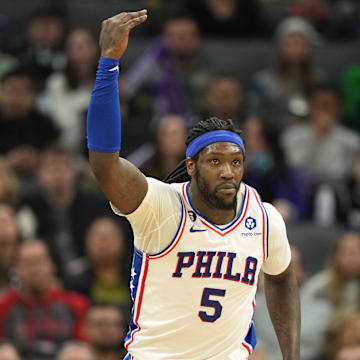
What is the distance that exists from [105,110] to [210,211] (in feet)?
2.46

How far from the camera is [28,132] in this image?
9.73 meters

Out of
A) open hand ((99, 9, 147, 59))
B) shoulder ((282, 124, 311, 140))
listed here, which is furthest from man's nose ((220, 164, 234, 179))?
shoulder ((282, 124, 311, 140))

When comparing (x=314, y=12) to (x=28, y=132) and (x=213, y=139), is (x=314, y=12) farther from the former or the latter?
(x=213, y=139)

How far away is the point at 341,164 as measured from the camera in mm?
9641

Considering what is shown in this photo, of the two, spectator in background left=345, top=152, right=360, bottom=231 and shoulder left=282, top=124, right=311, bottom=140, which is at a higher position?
shoulder left=282, top=124, right=311, bottom=140

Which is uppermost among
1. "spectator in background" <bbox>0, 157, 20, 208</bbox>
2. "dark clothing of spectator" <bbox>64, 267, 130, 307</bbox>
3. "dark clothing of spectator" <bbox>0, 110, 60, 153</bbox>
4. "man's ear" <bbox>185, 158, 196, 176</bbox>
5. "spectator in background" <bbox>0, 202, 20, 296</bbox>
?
"man's ear" <bbox>185, 158, 196, 176</bbox>

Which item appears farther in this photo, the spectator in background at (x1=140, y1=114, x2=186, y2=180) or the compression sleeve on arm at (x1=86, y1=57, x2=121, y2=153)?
the spectator in background at (x1=140, y1=114, x2=186, y2=180)

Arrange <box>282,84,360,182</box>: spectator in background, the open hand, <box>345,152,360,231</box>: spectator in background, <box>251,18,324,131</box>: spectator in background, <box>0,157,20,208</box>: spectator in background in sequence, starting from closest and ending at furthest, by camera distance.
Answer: the open hand < <box>0,157,20,208</box>: spectator in background < <box>345,152,360,231</box>: spectator in background < <box>282,84,360,182</box>: spectator in background < <box>251,18,324,131</box>: spectator in background

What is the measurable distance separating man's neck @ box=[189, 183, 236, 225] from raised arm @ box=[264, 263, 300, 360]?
53cm

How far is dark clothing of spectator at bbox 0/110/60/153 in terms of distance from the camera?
9.69 m

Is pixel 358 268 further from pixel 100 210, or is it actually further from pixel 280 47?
A: pixel 280 47

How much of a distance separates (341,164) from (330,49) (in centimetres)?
234

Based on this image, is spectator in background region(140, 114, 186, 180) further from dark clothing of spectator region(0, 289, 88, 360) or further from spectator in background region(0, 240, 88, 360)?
dark clothing of spectator region(0, 289, 88, 360)

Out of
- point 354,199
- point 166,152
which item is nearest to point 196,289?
point 166,152
